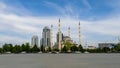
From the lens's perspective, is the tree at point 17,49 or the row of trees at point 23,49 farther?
the tree at point 17,49

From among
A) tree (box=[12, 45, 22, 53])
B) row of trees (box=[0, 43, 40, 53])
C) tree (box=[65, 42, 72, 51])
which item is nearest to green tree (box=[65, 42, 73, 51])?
tree (box=[65, 42, 72, 51])

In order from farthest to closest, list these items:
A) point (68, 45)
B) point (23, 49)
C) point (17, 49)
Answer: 1. point (68, 45)
2. point (23, 49)
3. point (17, 49)

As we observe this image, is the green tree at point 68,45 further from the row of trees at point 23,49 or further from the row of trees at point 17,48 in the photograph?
the row of trees at point 17,48

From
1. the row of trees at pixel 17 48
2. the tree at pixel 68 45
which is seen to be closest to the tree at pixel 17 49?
the row of trees at pixel 17 48

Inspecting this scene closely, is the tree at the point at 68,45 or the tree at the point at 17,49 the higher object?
the tree at the point at 68,45

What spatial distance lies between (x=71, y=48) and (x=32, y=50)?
2601 centimetres

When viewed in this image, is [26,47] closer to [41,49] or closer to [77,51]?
[41,49]

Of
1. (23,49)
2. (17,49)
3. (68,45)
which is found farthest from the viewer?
(68,45)

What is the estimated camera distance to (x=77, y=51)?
179 metres

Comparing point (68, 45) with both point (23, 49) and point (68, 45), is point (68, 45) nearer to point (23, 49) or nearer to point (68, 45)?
point (68, 45)

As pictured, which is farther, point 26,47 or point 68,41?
point 68,41

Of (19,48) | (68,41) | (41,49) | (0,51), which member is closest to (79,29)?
(68,41)

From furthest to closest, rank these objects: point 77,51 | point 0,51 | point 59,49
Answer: point 59,49 → point 77,51 → point 0,51

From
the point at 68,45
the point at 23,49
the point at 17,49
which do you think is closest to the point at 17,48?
the point at 17,49
